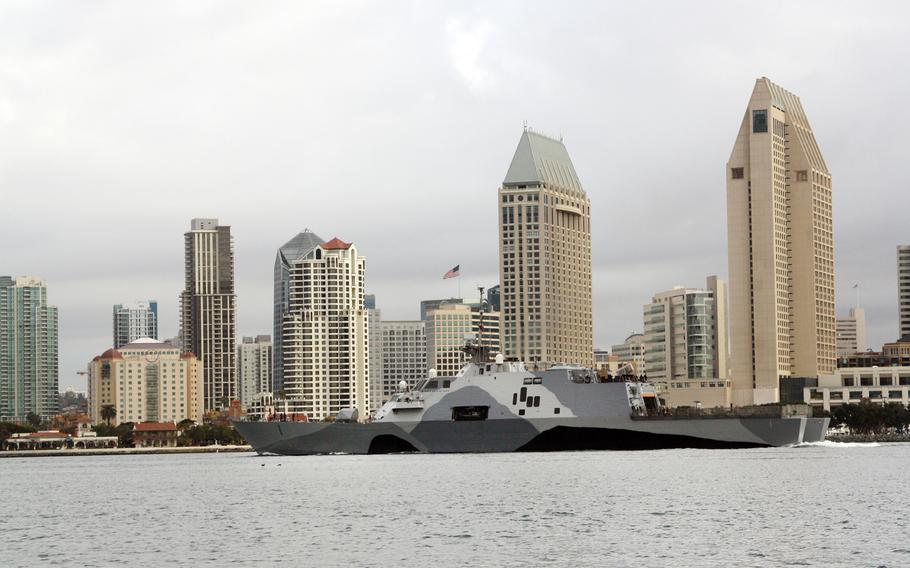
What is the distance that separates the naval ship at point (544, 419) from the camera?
299 ft

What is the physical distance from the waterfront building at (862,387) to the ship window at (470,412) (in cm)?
10160

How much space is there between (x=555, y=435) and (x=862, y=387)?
106 m

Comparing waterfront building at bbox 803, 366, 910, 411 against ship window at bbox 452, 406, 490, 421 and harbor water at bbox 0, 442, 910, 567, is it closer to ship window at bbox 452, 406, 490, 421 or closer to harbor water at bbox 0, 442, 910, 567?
ship window at bbox 452, 406, 490, 421

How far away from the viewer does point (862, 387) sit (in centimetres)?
18662

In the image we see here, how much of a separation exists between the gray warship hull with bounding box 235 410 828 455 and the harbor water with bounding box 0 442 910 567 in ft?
25.3

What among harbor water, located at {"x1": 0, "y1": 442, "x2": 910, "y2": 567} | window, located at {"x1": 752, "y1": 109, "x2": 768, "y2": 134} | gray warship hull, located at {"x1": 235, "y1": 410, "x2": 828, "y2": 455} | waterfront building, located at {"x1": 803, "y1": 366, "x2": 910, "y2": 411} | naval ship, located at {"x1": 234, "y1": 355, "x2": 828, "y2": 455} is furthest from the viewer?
window, located at {"x1": 752, "y1": 109, "x2": 768, "y2": 134}

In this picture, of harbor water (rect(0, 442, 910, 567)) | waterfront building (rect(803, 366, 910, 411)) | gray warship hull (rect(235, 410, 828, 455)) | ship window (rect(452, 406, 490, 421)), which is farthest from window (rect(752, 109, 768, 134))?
harbor water (rect(0, 442, 910, 567))

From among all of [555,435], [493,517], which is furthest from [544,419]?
[493,517]

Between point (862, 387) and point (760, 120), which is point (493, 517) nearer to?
point (862, 387)

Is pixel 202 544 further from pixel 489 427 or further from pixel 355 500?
pixel 489 427

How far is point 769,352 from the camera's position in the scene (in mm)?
197625

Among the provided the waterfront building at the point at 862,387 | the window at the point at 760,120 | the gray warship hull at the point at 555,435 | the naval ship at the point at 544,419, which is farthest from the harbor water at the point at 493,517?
the window at the point at 760,120

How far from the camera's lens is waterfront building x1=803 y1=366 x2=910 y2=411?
184 m

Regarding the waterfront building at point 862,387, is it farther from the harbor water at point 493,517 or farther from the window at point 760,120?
the harbor water at point 493,517
